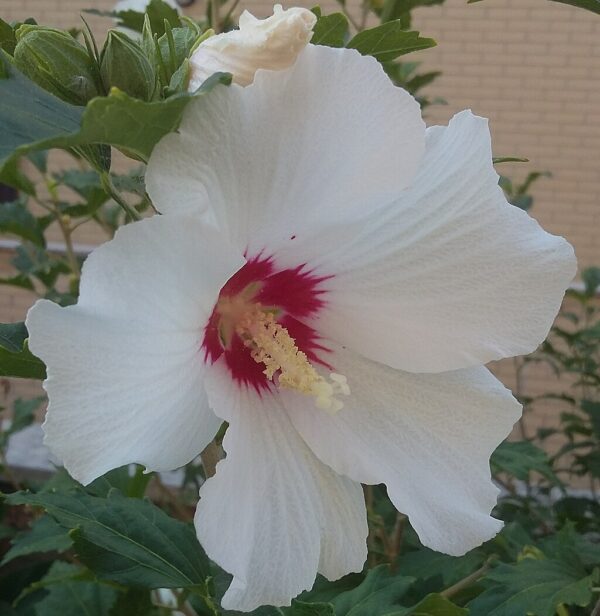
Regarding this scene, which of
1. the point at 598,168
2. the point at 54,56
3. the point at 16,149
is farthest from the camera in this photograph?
the point at 598,168

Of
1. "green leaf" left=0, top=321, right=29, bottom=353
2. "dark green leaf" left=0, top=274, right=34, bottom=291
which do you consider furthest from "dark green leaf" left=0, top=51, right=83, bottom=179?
"dark green leaf" left=0, top=274, right=34, bottom=291

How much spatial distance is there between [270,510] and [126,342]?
172 mm

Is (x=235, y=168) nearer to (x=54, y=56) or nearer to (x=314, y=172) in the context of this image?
(x=314, y=172)

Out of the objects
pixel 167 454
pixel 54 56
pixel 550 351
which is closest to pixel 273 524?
pixel 167 454

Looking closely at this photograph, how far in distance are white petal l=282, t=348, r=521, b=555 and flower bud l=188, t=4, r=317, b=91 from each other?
0.26 m

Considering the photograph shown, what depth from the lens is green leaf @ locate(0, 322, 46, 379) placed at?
2.03ft

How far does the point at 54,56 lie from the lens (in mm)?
519

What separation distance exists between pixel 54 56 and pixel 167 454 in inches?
11.4

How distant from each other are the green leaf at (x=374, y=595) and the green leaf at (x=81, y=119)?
595mm

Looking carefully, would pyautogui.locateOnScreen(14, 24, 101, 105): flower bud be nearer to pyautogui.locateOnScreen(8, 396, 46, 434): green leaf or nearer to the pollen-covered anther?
the pollen-covered anther

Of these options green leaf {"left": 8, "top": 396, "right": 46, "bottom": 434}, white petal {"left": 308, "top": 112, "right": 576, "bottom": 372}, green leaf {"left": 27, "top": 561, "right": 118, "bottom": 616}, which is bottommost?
green leaf {"left": 8, "top": 396, "right": 46, "bottom": 434}

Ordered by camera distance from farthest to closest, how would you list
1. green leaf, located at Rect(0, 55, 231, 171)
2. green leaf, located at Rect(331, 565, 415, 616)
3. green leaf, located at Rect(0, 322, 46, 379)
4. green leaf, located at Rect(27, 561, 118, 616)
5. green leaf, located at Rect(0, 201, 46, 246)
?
1. green leaf, located at Rect(0, 201, 46, 246)
2. green leaf, located at Rect(27, 561, 118, 616)
3. green leaf, located at Rect(331, 565, 415, 616)
4. green leaf, located at Rect(0, 322, 46, 379)
5. green leaf, located at Rect(0, 55, 231, 171)

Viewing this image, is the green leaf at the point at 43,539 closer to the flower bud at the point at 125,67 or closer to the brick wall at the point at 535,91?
the flower bud at the point at 125,67

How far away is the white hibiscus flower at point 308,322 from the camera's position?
439mm
